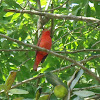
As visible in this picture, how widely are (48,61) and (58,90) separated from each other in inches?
83.2

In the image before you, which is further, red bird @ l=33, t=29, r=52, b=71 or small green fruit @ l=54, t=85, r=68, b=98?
red bird @ l=33, t=29, r=52, b=71

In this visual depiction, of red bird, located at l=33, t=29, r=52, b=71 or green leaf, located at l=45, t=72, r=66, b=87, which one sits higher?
green leaf, located at l=45, t=72, r=66, b=87

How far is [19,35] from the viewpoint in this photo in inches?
118

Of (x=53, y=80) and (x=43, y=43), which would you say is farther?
(x=43, y=43)

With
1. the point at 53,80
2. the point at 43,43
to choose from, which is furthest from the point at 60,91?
the point at 43,43

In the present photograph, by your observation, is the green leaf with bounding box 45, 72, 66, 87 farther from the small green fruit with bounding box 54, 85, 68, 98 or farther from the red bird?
the red bird

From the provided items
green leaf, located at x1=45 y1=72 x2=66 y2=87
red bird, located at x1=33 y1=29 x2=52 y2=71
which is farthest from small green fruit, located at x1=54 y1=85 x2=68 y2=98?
red bird, located at x1=33 y1=29 x2=52 y2=71

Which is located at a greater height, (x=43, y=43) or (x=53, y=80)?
(x=53, y=80)

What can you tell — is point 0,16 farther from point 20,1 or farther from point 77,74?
point 77,74

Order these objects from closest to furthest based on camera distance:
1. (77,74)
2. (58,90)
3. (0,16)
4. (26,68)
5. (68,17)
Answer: (58,90) < (77,74) < (68,17) < (0,16) < (26,68)

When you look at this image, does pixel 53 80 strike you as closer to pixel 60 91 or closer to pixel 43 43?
pixel 60 91

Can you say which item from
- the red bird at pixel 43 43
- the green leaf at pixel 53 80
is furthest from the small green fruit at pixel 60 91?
the red bird at pixel 43 43

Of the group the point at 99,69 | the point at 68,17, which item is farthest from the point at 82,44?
the point at 68,17

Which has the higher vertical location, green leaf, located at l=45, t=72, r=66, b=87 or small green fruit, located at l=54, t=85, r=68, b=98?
green leaf, located at l=45, t=72, r=66, b=87
